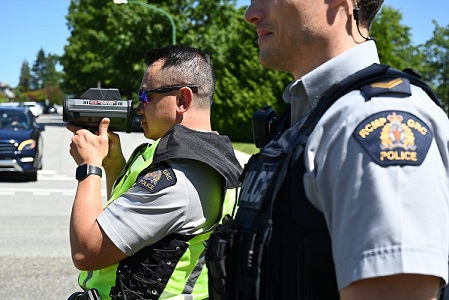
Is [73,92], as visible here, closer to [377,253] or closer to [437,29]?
[437,29]

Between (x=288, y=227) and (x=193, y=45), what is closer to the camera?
(x=288, y=227)

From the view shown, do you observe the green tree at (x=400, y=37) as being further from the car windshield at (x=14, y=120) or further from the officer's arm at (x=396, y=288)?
the officer's arm at (x=396, y=288)

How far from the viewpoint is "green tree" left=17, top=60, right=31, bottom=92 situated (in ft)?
542

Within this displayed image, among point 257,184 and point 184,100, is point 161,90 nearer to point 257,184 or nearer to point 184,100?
point 184,100

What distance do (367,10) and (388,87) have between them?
325mm

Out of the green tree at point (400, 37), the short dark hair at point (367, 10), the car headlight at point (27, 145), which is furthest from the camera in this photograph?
the green tree at point (400, 37)

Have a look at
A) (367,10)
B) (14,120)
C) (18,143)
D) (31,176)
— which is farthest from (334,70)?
(31,176)

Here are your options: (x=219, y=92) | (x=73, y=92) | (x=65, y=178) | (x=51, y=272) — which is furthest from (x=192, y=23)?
(x=51, y=272)

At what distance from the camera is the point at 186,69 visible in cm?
294

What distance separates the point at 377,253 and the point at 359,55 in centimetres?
53

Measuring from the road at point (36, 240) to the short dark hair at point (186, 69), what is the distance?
3839mm

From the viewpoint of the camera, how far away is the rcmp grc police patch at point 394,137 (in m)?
1.30

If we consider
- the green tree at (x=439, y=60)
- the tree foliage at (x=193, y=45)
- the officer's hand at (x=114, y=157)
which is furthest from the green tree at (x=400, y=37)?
the officer's hand at (x=114, y=157)

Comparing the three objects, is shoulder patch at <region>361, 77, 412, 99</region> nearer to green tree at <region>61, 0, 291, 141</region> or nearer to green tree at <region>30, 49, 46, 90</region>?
green tree at <region>61, 0, 291, 141</region>
